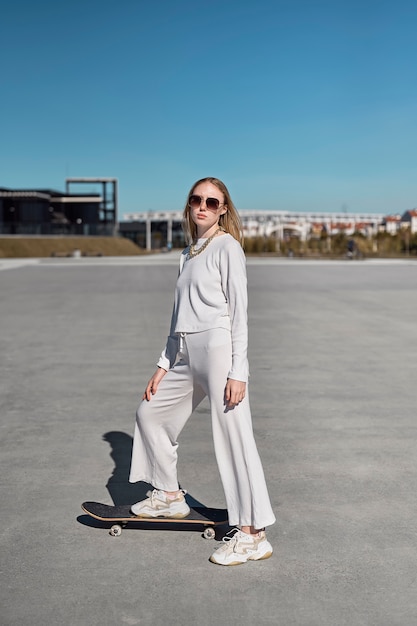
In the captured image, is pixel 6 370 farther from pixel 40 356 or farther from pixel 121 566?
pixel 121 566

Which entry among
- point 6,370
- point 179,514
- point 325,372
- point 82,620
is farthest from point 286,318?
point 82,620

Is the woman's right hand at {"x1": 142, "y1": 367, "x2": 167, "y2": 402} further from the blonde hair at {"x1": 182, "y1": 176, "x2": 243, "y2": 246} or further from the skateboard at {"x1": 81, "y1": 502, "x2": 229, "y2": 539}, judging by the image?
the blonde hair at {"x1": 182, "y1": 176, "x2": 243, "y2": 246}

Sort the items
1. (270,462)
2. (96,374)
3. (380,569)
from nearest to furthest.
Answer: (380,569) < (270,462) < (96,374)

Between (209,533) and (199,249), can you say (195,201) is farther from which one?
(209,533)

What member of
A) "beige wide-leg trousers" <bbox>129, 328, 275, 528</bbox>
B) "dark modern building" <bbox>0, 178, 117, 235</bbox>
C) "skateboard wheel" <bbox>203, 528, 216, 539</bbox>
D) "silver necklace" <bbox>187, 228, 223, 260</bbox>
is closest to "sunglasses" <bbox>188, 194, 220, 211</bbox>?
"silver necklace" <bbox>187, 228, 223, 260</bbox>

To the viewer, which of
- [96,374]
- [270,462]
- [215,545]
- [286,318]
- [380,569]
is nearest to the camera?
[380,569]

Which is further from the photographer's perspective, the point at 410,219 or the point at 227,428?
the point at 410,219

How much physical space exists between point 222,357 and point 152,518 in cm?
93

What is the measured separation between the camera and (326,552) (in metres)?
3.37

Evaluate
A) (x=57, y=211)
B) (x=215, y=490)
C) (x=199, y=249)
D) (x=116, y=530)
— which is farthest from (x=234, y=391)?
(x=57, y=211)

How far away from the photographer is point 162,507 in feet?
11.9

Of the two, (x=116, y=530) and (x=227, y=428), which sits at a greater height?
(x=227, y=428)

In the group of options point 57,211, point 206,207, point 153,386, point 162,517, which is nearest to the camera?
point 206,207

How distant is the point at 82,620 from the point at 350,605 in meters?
1.02
